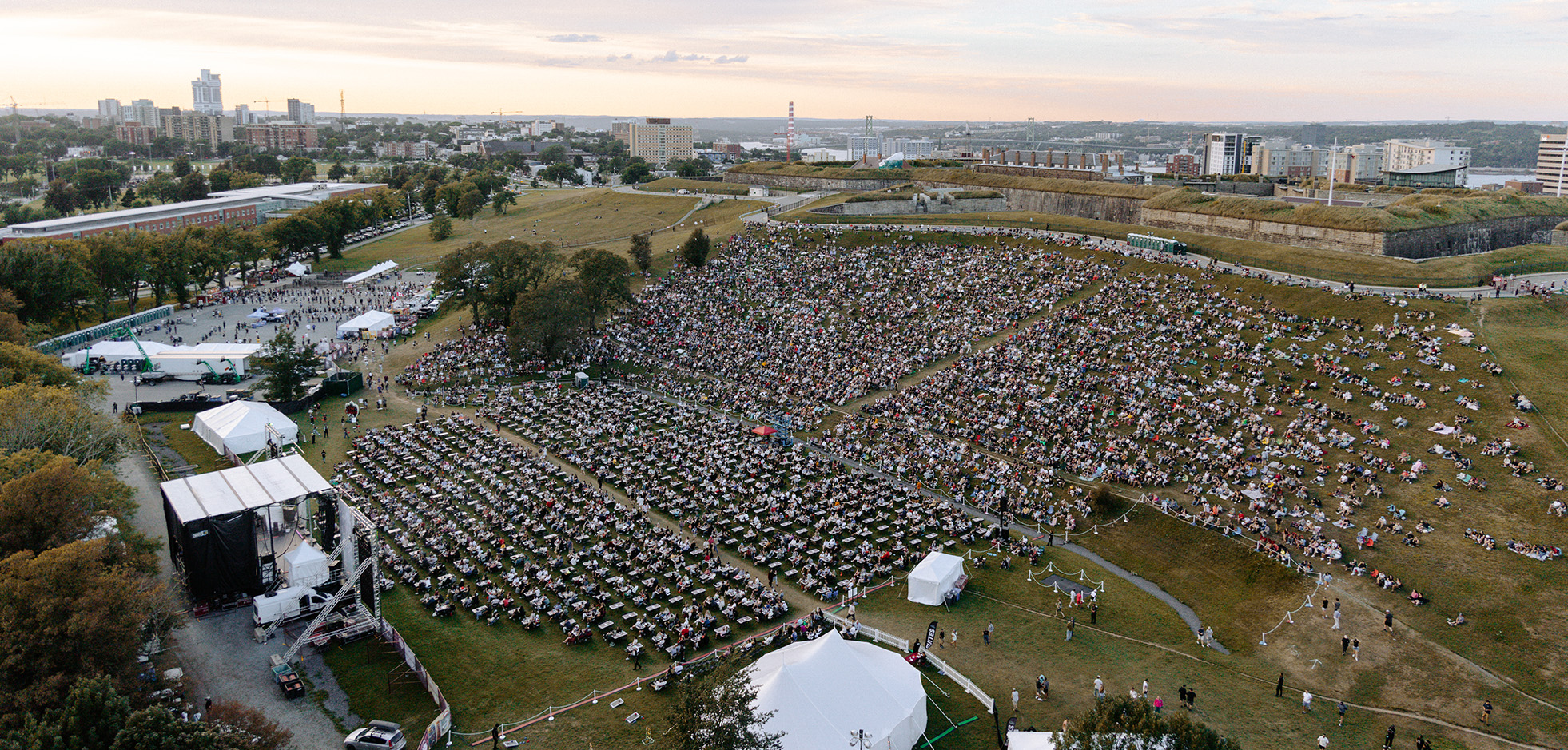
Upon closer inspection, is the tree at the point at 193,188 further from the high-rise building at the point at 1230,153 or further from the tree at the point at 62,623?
the high-rise building at the point at 1230,153

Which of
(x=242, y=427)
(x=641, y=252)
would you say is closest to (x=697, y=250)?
(x=641, y=252)

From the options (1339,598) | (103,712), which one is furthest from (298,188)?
(1339,598)

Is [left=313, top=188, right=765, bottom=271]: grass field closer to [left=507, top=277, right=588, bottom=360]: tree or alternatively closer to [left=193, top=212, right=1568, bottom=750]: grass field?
[left=507, top=277, right=588, bottom=360]: tree

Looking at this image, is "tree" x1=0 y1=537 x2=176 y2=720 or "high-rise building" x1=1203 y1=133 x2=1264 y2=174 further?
"high-rise building" x1=1203 y1=133 x2=1264 y2=174

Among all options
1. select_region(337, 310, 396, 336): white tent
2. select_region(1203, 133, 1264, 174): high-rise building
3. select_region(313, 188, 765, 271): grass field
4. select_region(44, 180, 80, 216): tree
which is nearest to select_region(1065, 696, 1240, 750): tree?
select_region(337, 310, 396, 336): white tent

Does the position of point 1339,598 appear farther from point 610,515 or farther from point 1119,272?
point 1119,272

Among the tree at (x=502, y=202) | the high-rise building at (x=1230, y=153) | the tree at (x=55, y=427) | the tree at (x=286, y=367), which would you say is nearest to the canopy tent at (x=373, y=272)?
the tree at (x=502, y=202)
